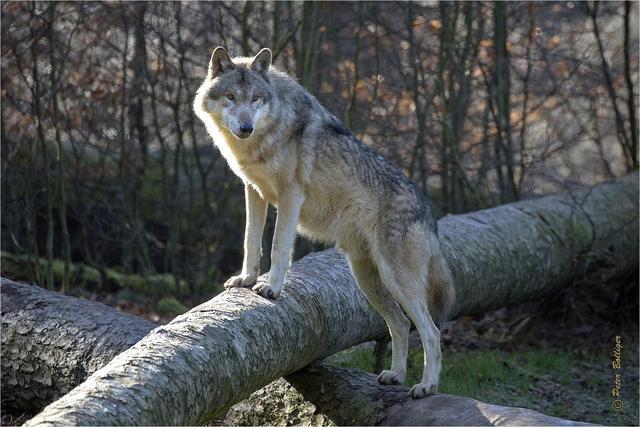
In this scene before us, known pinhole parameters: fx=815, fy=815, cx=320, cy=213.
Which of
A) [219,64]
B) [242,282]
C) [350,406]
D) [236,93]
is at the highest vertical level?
[219,64]

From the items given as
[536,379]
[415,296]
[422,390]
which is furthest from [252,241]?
[536,379]

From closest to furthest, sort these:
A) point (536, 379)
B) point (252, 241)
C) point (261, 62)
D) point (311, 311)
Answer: point (311, 311)
point (252, 241)
point (261, 62)
point (536, 379)

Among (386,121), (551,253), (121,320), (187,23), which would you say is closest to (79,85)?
(187,23)

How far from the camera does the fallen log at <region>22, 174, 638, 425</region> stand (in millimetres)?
4211

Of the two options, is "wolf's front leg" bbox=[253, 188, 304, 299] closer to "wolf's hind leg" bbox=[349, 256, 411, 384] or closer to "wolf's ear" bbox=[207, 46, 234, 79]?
"wolf's hind leg" bbox=[349, 256, 411, 384]

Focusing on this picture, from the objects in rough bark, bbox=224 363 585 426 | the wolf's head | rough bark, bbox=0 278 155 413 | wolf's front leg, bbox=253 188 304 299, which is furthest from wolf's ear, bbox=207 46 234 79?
rough bark, bbox=224 363 585 426

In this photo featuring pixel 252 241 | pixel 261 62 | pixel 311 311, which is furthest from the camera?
pixel 261 62

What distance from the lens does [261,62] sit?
240 inches

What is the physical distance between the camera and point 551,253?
8852 mm

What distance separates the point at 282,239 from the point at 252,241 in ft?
1.22

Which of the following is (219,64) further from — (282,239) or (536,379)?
(536,379)

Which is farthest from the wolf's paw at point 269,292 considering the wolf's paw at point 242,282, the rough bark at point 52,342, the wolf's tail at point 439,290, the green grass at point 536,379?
the green grass at point 536,379

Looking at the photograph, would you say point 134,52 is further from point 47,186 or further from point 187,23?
point 47,186

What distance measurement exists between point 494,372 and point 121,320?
3650 mm
